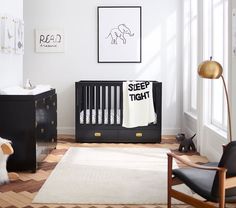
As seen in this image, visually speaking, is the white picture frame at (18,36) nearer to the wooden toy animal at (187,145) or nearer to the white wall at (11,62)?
the white wall at (11,62)

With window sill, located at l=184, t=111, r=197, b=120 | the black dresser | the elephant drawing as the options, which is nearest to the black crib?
window sill, located at l=184, t=111, r=197, b=120

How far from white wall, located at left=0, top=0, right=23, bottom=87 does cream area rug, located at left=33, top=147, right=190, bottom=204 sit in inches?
44.9

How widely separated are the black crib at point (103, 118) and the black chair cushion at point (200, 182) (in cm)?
304

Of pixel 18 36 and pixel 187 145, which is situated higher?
pixel 18 36

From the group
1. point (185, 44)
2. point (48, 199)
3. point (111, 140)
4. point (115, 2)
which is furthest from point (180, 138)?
point (48, 199)

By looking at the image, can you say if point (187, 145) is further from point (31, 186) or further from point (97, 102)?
point (31, 186)

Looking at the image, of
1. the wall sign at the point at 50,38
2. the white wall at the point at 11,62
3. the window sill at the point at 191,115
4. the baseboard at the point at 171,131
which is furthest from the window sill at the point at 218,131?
the wall sign at the point at 50,38

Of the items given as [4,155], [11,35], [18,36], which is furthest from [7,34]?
[4,155]

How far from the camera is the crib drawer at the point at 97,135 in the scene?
5895 millimetres

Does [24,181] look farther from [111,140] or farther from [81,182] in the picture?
[111,140]

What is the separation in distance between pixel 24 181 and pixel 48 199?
63 centimetres

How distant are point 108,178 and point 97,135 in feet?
6.62

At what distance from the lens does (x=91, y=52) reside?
6.50 metres

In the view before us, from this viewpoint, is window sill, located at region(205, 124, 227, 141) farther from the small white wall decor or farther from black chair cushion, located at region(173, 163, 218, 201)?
the small white wall decor
